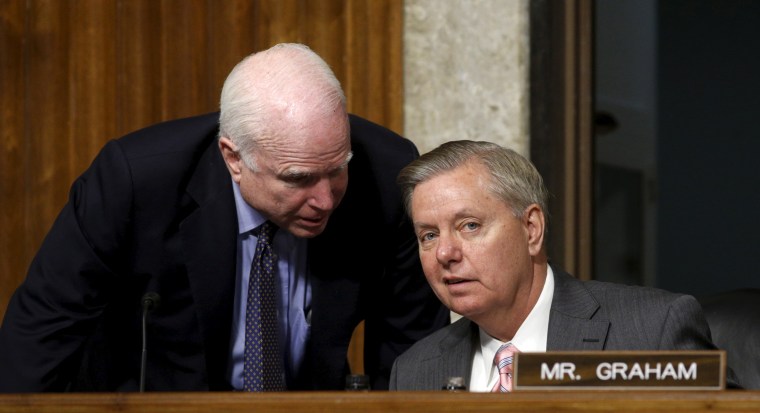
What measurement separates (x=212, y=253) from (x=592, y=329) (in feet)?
2.46

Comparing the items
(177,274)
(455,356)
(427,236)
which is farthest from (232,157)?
(455,356)

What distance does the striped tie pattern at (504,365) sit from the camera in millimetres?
2273

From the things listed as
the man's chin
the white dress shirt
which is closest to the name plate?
the white dress shirt

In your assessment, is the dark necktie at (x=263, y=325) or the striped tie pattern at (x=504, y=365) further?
the dark necktie at (x=263, y=325)

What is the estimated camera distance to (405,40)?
3809 mm

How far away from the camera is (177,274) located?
8.93 ft

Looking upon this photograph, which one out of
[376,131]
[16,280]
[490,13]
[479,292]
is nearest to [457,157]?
[479,292]

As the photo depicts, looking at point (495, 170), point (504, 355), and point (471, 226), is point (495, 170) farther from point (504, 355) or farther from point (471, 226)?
point (504, 355)

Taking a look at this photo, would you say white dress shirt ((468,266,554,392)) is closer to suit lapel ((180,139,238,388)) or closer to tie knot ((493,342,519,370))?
tie knot ((493,342,519,370))

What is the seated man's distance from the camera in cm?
234

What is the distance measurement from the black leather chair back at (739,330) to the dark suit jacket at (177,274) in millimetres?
581

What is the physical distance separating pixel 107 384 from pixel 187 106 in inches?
48.0

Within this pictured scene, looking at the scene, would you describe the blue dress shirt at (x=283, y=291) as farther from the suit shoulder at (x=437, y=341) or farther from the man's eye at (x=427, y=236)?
the man's eye at (x=427, y=236)

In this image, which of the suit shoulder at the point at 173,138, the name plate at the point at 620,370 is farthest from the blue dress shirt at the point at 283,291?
the name plate at the point at 620,370
